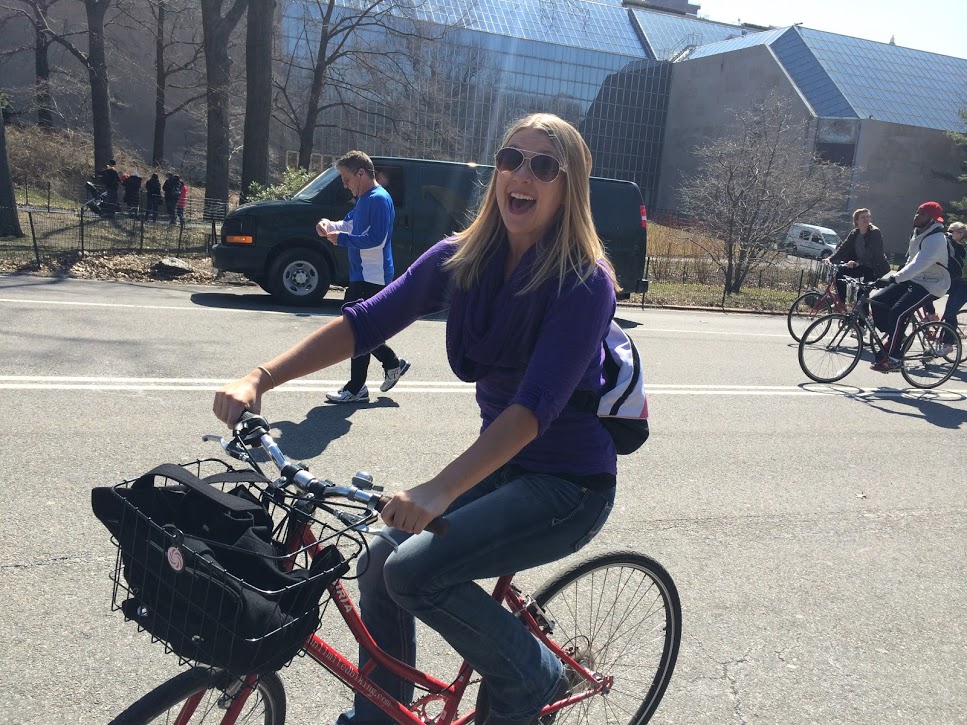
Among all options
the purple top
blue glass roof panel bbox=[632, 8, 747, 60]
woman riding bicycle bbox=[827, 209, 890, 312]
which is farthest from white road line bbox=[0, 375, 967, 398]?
blue glass roof panel bbox=[632, 8, 747, 60]

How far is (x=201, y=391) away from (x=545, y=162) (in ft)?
18.1

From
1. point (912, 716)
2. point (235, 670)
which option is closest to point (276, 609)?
point (235, 670)

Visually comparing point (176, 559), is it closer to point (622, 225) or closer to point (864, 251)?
point (864, 251)

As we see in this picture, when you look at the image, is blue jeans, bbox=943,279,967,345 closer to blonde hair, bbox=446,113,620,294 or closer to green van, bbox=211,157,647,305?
green van, bbox=211,157,647,305

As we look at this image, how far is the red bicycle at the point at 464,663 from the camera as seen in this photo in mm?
2129

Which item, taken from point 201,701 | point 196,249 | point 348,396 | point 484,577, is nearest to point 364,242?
point 348,396

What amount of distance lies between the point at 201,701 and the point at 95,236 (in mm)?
14733

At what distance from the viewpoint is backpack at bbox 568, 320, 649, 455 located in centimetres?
247

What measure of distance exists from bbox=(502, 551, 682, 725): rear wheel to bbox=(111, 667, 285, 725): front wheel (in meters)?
0.87

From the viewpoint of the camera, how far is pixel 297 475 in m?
2.15

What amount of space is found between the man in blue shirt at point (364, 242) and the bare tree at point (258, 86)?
526 inches

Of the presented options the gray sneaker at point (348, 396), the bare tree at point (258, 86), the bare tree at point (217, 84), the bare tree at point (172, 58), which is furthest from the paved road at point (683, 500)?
the bare tree at point (172, 58)

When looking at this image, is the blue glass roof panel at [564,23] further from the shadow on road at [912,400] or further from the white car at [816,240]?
the shadow on road at [912,400]

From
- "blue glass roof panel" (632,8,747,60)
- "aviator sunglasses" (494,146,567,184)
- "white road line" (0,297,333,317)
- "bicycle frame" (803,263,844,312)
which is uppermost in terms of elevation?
"blue glass roof panel" (632,8,747,60)
